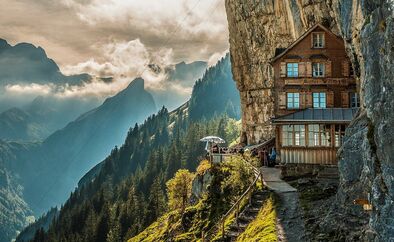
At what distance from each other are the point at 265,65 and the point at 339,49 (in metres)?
41.8

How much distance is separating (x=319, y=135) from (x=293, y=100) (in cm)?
767

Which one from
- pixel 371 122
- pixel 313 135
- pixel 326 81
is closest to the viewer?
pixel 371 122

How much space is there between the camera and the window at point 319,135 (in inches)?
1587

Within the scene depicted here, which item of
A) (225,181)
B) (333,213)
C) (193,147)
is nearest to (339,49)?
(225,181)

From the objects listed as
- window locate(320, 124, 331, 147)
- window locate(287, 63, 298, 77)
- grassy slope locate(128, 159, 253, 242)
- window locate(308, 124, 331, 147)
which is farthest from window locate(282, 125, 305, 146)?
window locate(287, 63, 298, 77)

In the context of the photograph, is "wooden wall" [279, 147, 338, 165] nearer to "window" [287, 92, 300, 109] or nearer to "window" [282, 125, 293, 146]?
"window" [282, 125, 293, 146]

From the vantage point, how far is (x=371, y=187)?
69.1ft

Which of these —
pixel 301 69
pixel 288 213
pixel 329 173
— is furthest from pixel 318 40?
pixel 288 213

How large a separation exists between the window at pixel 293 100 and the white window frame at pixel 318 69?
293cm

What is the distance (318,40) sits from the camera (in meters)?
47.4

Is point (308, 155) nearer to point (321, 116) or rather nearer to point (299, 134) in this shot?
point (299, 134)

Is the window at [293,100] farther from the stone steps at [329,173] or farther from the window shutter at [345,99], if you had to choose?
the stone steps at [329,173]

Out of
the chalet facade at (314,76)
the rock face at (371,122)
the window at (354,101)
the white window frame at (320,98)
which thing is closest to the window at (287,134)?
the chalet facade at (314,76)

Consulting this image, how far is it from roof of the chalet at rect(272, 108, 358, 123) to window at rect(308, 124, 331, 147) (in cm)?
65
